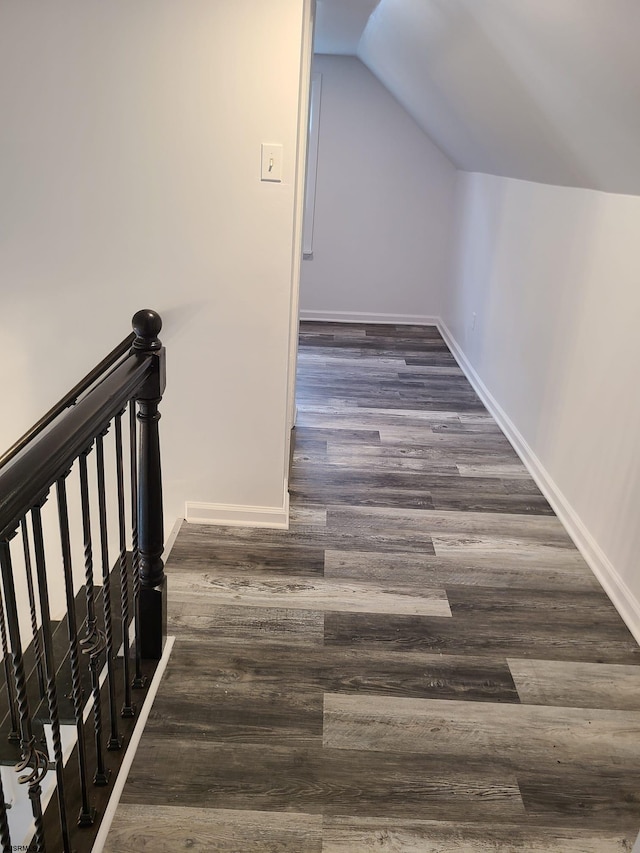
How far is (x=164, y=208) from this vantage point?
2455 mm

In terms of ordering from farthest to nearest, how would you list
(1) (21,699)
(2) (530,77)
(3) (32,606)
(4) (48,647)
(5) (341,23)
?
(5) (341,23), (2) (530,77), (3) (32,606), (4) (48,647), (1) (21,699)

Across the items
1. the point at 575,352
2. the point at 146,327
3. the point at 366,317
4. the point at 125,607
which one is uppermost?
the point at 146,327

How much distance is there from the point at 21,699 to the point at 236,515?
1836 mm

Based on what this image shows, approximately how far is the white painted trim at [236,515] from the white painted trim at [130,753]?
2.43 ft

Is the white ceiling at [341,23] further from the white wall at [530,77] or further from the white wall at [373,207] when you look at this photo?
the white wall at [373,207]

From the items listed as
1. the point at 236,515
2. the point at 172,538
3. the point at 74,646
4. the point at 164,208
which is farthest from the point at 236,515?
the point at 74,646

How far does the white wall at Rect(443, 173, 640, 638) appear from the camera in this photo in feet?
8.25

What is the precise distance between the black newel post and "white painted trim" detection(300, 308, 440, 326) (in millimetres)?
4591

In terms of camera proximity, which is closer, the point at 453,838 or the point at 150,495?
the point at 453,838

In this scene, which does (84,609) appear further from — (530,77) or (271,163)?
(530,77)

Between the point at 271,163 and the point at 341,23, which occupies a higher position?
the point at 341,23

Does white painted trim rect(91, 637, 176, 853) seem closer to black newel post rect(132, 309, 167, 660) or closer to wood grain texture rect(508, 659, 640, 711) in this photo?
black newel post rect(132, 309, 167, 660)

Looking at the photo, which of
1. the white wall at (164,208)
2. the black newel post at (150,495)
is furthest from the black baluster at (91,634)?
the white wall at (164,208)

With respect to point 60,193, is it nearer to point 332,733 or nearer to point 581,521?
point 332,733
